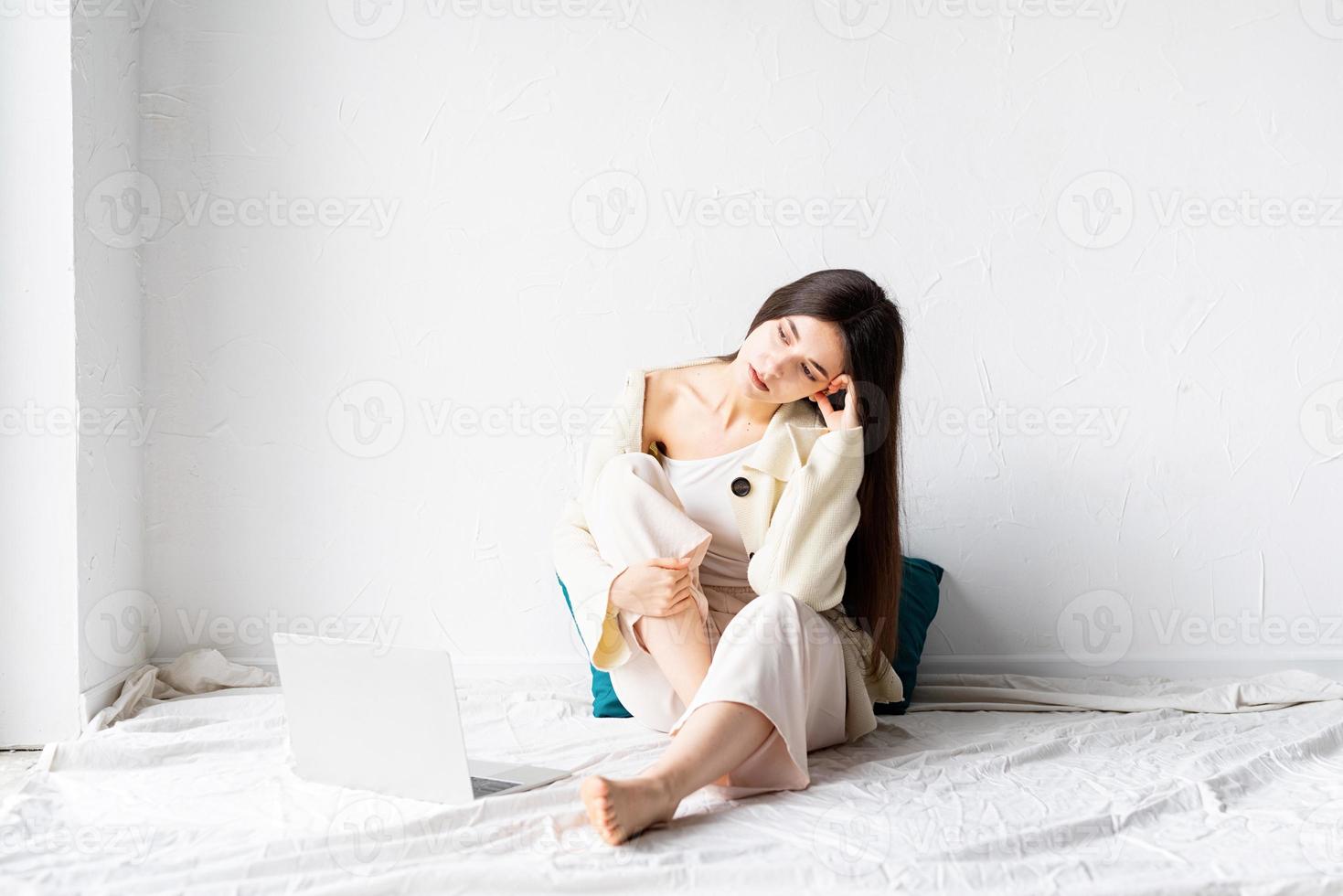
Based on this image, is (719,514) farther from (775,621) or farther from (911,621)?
(911,621)

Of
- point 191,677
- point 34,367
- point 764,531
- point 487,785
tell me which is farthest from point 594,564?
point 34,367

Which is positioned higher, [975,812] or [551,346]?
[551,346]

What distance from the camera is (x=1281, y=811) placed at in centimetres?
125

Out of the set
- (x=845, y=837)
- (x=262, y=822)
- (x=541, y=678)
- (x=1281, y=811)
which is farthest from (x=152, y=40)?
(x=1281, y=811)

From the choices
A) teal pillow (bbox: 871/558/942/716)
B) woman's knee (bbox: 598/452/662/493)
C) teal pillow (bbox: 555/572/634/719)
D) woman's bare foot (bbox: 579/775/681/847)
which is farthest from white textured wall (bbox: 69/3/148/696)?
teal pillow (bbox: 871/558/942/716)

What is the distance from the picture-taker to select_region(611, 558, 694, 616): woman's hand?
1443 millimetres

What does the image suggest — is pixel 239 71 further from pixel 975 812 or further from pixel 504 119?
pixel 975 812

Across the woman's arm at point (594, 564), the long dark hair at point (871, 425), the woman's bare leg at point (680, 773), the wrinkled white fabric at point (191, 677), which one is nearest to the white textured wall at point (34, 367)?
the wrinkled white fabric at point (191, 677)

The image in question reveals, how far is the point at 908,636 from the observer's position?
184cm

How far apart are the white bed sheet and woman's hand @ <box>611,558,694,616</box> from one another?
0.69 ft

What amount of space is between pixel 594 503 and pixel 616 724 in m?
0.35

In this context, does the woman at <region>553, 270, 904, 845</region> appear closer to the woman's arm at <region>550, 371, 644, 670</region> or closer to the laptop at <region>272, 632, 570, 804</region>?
the woman's arm at <region>550, 371, 644, 670</region>

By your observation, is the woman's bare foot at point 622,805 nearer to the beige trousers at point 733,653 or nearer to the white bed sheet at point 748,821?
the white bed sheet at point 748,821

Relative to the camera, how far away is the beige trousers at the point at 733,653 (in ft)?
4.29
